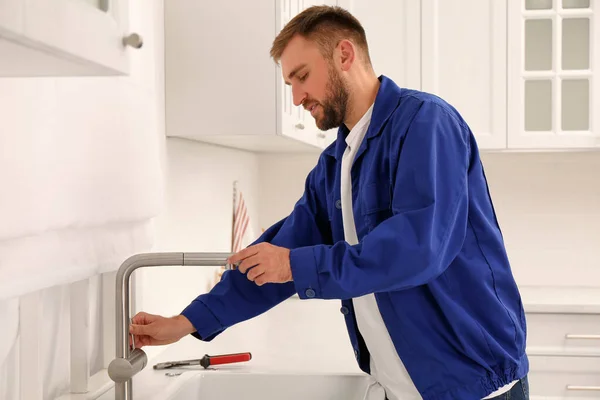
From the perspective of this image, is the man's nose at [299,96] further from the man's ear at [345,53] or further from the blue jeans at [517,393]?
the blue jeans at [517,393]

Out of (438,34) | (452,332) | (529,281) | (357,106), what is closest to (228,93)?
(357,106)

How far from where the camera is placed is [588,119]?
119 inches

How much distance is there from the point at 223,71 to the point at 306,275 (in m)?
0.92

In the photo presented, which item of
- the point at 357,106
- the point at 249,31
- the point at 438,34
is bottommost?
the point at 357,106

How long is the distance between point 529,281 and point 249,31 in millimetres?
1964

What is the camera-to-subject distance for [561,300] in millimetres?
2930

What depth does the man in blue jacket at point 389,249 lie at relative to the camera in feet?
3.95

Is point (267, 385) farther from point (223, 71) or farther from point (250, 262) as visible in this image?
point (223, 71)

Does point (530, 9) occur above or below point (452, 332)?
above

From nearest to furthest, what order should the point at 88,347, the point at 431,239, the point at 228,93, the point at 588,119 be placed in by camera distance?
the point at 431,239, the point at 88,347, the point at 228,93, the point at 588,119

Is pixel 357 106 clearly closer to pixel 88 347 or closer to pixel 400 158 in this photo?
pixel 400 158

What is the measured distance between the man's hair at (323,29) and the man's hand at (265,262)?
447 mm

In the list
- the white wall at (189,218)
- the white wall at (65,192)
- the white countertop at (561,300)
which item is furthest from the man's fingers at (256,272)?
the white countertop at (561,300)

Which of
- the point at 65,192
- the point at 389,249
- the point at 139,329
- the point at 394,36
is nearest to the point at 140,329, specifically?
the point at 139,329
